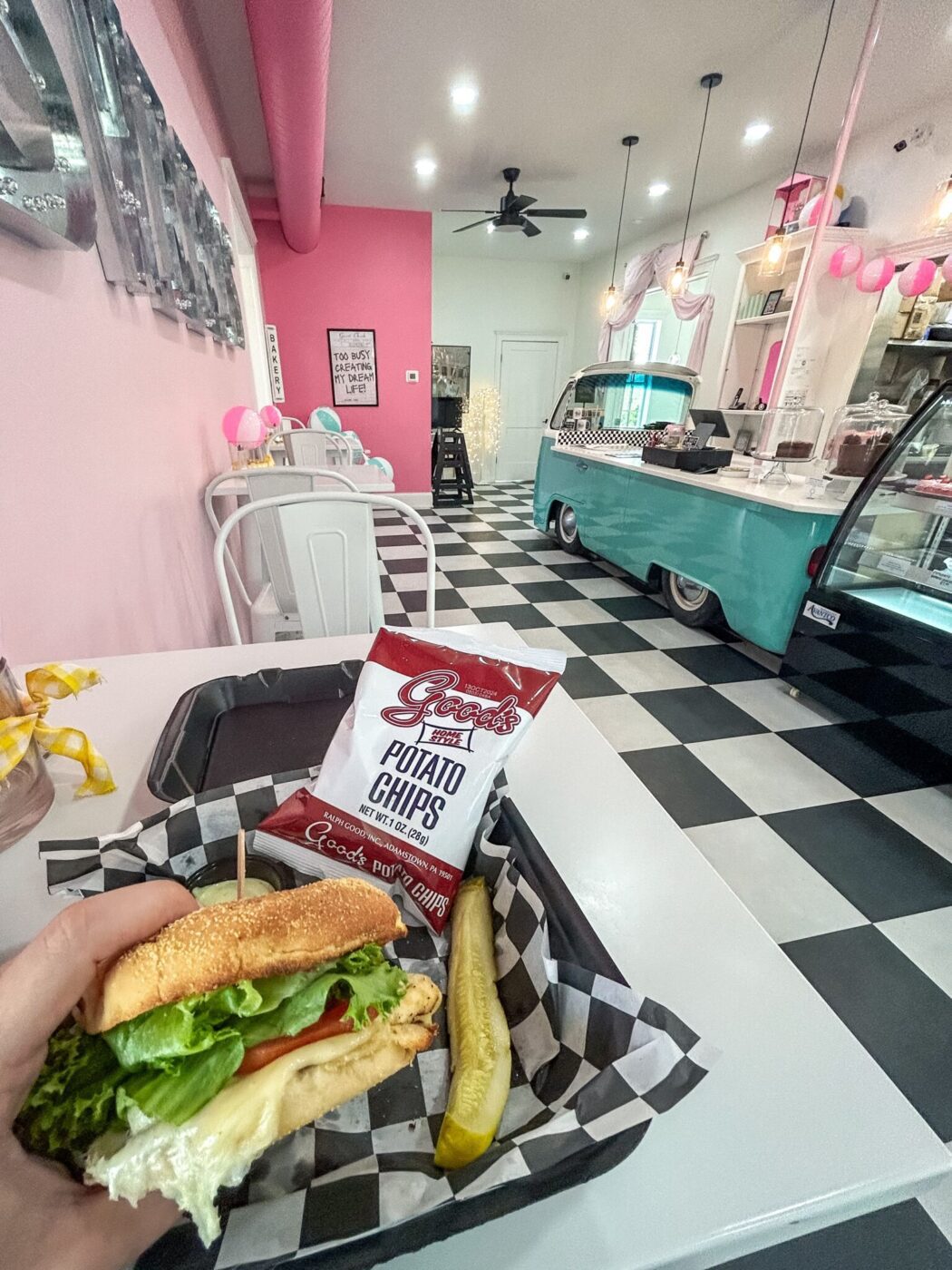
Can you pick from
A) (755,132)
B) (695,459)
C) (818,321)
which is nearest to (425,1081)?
(695,459)

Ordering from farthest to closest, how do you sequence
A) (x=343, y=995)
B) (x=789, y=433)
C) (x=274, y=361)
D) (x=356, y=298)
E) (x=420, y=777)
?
(x=274, y=361) → (x=356, y=298) → (x=789, y=433) → (x=420, y=777) → (x=343, y=995)

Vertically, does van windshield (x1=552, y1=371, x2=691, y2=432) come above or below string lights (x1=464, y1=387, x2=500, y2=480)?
above

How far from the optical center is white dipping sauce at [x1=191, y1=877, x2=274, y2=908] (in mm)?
465

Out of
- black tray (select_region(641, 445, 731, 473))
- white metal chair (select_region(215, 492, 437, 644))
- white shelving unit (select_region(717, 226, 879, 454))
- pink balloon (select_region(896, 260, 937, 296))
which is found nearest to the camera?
white metal chair (select_region(215, 492, 437, 644))

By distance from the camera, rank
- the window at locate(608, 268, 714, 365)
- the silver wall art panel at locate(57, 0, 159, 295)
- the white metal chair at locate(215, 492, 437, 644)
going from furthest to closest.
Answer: the window at locate(608, 268, 714, 365) < the white metal chair at locate(215, 492, 437, 644) < the silver wall art panel at locate(57, 0, 159, 295)

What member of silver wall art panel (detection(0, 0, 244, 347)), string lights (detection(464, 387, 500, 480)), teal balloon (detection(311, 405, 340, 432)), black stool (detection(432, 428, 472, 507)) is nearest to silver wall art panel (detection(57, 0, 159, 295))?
silver wall art panel (detection(0, 0, 244, 347))

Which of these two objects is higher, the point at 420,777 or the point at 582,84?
the point at 582,84

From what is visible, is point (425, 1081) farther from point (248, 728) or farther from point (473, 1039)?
point (248, 728)

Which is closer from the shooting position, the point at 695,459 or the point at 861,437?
the point at 861,437

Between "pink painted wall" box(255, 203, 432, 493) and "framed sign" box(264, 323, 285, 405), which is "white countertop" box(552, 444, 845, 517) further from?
"framed sign" box(264, 323, 285, 405)

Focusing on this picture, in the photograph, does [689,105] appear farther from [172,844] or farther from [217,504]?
[172,844]

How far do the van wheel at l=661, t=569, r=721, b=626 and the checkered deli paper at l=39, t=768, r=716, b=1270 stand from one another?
104 inches

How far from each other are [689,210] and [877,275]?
2.66 metres

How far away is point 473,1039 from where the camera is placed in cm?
41
